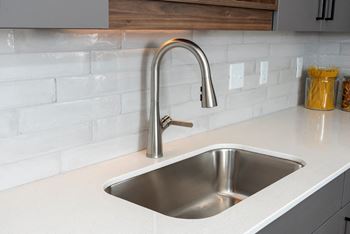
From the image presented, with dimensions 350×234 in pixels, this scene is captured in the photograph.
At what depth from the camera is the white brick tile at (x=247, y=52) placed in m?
1.96

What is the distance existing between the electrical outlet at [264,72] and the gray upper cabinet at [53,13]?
1306 mm

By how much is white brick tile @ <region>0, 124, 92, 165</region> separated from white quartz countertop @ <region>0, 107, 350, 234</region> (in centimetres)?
9

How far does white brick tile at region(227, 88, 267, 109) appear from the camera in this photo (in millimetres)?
2025

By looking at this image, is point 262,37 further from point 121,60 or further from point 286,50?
point 121,60

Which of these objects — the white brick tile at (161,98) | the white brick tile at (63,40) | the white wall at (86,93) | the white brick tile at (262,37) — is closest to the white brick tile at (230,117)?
the white wall at (86,93)

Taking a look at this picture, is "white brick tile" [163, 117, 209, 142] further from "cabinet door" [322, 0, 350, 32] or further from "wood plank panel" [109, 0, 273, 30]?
"cabinet door" [322, 0, 350, 32]

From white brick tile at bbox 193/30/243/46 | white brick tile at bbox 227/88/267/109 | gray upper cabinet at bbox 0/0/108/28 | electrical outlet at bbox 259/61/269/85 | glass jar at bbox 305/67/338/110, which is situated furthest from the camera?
glass jar at bbox 305/67/338/110

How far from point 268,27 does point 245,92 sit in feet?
1.66

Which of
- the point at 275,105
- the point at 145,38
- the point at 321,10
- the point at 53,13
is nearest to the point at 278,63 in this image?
the point at 275,105

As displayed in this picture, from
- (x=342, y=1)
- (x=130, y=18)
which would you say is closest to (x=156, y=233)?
(x=130, y=18)

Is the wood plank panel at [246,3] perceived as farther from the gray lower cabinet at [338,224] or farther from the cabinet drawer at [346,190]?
the gray lower cabinet at [338,224]

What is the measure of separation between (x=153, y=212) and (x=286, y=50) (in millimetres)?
1541

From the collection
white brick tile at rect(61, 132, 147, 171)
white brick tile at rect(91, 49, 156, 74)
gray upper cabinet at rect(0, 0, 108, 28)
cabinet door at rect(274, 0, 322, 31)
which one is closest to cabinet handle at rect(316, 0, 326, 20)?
cabinet door at rect(274, 0, 322, 31)

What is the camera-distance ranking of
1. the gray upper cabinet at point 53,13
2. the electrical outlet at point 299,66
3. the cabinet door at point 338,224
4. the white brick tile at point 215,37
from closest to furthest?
the gray upper cabinet at point 53,13 → the cabinet door at point 338,224 → the white brick tile at point 215,37 → the electrical outlet at point 299,66
